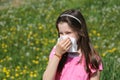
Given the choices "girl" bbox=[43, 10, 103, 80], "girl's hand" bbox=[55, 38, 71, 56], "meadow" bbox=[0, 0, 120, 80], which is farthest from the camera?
"meadow" bbox=[0, 0, 120, 80]

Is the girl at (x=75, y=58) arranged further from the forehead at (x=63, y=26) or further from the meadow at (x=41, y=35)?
the meadow at (x=41, y=35)

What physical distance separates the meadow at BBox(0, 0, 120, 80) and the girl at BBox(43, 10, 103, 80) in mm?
1608

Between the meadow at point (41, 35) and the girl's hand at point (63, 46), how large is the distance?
A: 1.81 m

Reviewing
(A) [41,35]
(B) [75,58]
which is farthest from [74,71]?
(A) [41,35]

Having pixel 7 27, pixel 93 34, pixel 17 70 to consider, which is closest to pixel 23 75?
pixel 17 70

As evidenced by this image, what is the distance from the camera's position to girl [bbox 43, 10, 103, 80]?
330cm

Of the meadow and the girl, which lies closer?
the girl

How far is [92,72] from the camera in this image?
11.1 feet

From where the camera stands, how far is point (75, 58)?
340 centimetres

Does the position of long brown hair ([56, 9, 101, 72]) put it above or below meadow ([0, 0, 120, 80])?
above

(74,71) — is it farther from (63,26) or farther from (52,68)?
(63,26)

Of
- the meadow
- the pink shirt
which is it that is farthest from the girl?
the meadow

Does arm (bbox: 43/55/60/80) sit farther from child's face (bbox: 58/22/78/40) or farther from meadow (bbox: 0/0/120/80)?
meadow (bbox: 0/0/120/80)

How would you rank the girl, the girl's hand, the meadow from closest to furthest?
the girl's hand, the girl, the meadow
